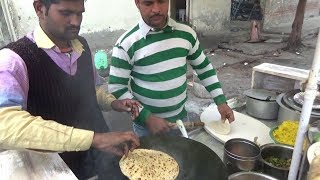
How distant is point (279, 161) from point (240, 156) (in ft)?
1.10

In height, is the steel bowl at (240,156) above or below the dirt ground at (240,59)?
above

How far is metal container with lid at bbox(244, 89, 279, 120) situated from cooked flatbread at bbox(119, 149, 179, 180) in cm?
119

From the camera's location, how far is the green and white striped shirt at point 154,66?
7.44 feet

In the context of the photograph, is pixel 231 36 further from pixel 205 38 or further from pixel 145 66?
pixel 145 66

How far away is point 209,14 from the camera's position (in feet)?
37.3

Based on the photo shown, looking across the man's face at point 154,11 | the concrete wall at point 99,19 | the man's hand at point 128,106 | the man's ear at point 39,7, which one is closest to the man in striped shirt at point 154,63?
the man's face at point 154,11

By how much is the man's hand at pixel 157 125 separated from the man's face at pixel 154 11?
0.77 m

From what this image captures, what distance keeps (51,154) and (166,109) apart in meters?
1.19

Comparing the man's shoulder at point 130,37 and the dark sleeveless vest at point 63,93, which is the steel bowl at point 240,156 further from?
→ the man's shoulder at point 130,37

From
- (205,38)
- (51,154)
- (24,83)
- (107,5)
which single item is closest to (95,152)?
(51,154)

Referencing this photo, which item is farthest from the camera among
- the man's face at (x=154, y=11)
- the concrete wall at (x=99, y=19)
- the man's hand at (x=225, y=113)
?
the concrete wall at (x=99, y=19)

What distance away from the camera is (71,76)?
1783 mm

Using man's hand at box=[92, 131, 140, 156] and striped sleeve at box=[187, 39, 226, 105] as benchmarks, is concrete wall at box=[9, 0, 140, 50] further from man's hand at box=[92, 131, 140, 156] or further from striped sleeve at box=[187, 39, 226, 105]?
man's hand at box=[92, 131, 140, 156]

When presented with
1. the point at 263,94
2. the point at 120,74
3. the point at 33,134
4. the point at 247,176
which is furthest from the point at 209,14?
the point at 33,134
